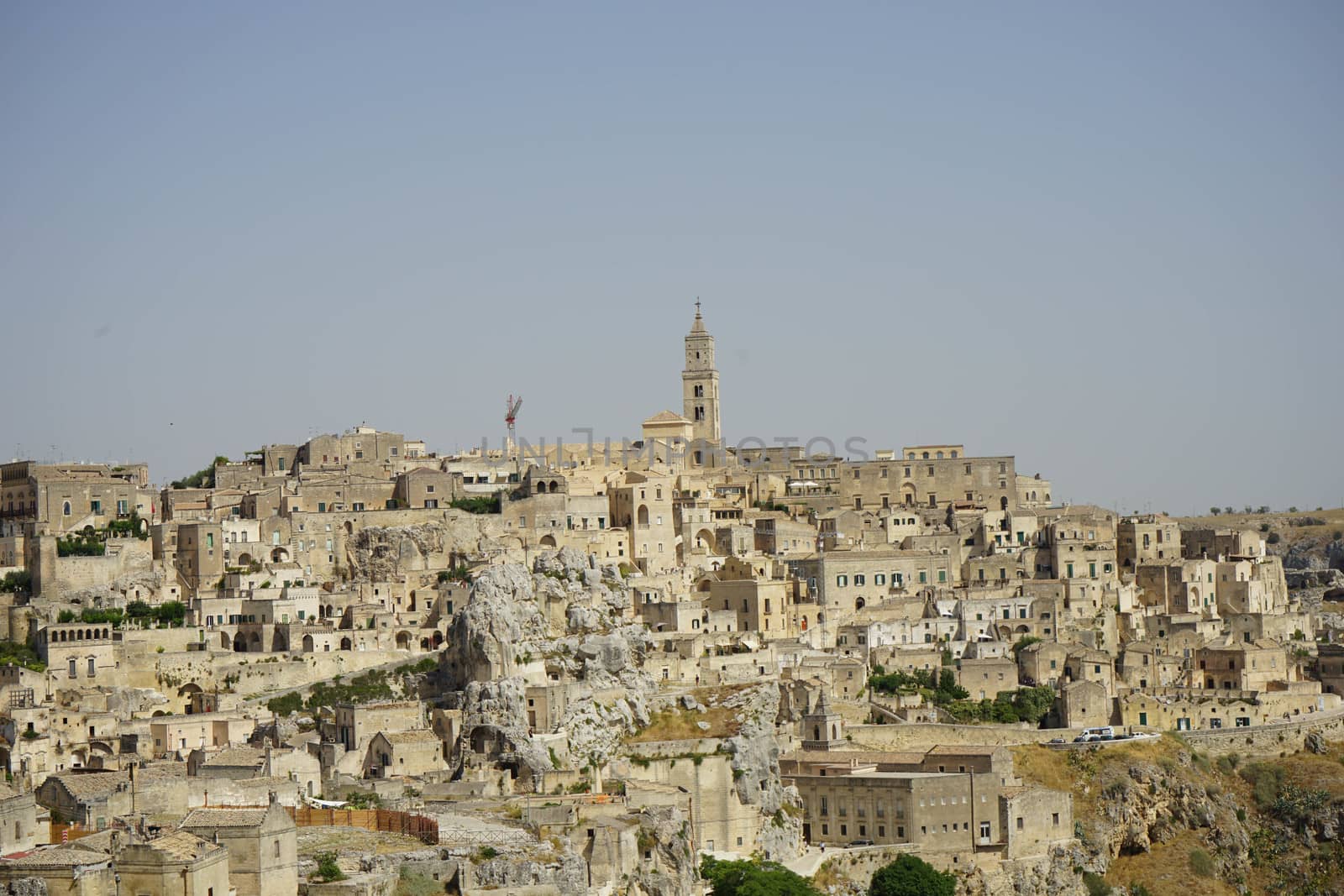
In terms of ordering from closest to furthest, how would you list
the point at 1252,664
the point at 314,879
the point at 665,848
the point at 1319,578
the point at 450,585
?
the point at 314,879 → the point at 665,848 → the point at 450,585 → the point at 1252,664 → the point at 1319,578

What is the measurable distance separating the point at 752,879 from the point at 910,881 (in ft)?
19.1

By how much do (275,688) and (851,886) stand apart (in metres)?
18.2

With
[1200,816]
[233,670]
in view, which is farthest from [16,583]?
[1200,816]

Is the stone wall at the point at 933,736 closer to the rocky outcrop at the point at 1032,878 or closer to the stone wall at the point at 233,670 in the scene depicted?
the rocky outcrop at the point at 1032,878

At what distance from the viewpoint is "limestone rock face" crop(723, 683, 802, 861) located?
6372 centimetres

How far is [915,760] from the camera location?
2655 inches

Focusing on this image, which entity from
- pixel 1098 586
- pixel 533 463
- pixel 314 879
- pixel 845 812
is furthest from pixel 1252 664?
pixel 314 879

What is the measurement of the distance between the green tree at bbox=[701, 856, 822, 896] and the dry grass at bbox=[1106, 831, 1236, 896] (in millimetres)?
14291

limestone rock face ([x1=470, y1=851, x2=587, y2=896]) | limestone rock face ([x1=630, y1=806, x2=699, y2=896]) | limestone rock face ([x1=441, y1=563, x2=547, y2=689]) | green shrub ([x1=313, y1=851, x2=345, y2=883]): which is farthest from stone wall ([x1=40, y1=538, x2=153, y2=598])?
green shrub ([x1=313, y1=851, x2=345, y2=883])

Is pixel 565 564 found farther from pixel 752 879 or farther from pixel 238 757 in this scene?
pixel 238 757

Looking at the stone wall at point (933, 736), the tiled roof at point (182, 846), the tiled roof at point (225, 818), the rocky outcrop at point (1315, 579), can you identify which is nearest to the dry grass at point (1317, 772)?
the stone wall at point (933, 736)

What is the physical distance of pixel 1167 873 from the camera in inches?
2810

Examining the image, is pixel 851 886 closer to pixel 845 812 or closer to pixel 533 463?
pixel 845 812

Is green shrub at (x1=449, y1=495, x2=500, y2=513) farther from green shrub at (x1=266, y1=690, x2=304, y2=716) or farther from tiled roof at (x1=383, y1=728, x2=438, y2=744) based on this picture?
tiled roof at (x1=383, y1=728, x2=438, y2=744)
